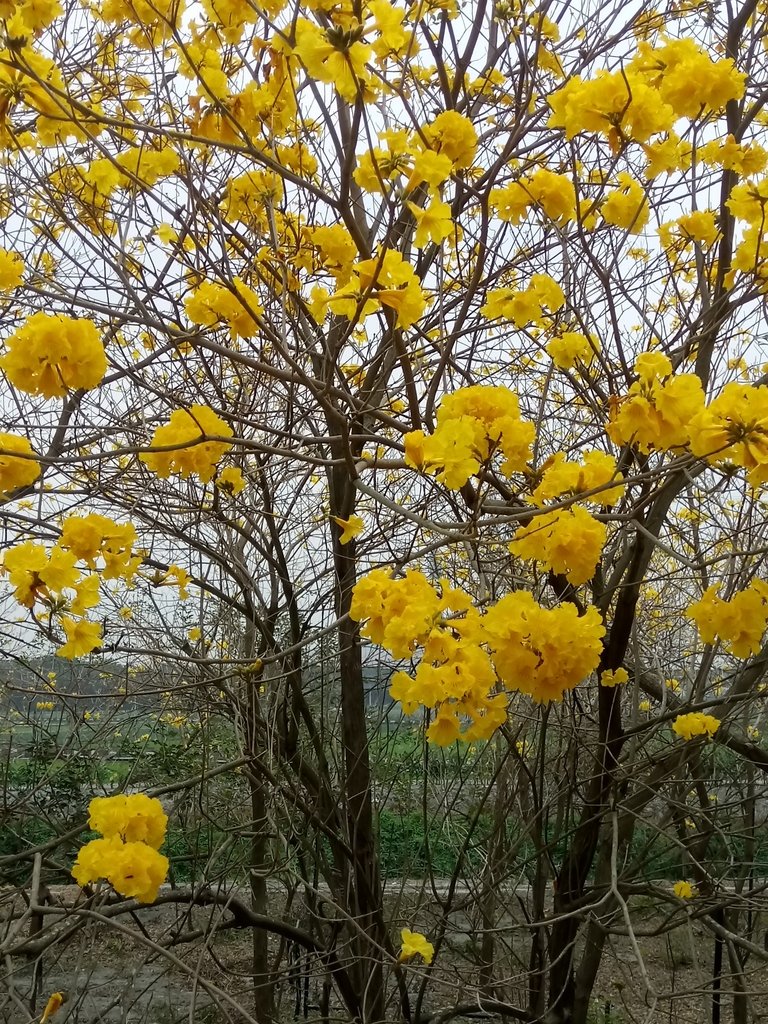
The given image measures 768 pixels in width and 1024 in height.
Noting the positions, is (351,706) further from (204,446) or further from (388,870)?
(388,870)

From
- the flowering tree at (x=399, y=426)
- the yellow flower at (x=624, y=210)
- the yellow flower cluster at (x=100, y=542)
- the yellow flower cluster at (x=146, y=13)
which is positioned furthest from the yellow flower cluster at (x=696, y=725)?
the yellow flower cluster at (x=146, y=13)

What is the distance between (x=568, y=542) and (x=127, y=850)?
100cm

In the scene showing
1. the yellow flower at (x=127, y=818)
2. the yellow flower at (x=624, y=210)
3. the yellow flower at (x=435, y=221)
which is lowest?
the yellow flower at (x=127, y=818)

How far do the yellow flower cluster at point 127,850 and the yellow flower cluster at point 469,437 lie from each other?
89cm

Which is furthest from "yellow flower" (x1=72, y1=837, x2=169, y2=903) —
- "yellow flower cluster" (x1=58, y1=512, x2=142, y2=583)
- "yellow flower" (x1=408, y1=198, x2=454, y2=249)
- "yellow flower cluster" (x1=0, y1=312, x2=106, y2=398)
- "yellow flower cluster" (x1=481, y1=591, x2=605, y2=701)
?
"yellow flower" (x1=408, y1=198, x2=454, y2=249)

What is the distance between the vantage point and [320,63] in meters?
1.29

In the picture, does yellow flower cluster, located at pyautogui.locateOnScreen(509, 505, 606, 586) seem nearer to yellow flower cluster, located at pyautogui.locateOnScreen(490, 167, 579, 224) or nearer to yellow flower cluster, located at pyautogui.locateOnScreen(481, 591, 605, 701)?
yellow flower cluster, located at pyautogui.locateOnScreen(481, 591, 605, 701)

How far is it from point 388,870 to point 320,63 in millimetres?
5334

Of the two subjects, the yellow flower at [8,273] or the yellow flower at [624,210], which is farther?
the yellow flower at [624,210]

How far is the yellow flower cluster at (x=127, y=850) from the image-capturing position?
1.47m

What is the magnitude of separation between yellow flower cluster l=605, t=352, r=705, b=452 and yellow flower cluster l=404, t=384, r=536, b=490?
0.19m

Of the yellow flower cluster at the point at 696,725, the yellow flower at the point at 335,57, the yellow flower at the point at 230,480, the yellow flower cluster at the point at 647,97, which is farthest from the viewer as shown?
the yellow flower cluster at the point at 696,725

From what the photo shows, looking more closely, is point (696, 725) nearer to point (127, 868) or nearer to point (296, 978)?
point (127, 868)

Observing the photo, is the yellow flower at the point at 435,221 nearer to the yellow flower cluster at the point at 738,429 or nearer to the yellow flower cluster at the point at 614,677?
the yellow flower cluster at the point at 738,429
